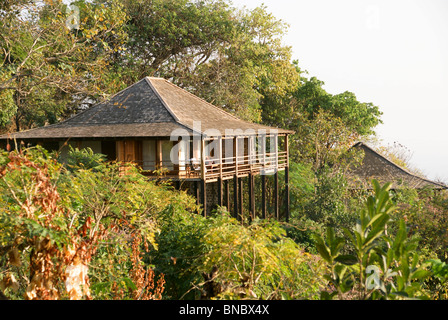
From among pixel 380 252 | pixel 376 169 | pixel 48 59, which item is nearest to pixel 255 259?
pixel 380 252

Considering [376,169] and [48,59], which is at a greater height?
[48,59]

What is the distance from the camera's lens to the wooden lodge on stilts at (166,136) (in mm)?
19906

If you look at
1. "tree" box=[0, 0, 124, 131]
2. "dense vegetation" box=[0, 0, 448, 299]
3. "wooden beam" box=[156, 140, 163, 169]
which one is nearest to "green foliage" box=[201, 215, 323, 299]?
"dense vegetation" box=[0, 0, 448, 299]

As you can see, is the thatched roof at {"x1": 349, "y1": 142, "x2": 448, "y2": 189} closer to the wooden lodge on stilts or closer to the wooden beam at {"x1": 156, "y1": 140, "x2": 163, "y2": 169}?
the wooden lodge on stilts

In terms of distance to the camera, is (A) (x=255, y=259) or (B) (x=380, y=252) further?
(A) (x=255, y=259)

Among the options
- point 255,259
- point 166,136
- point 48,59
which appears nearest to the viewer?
point 255,259

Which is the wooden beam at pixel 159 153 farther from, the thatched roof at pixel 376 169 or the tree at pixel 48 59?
the thatched roof at pixel 376 169

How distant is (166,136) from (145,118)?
311 cm

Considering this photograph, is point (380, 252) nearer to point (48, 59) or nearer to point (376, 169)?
point (48, 59)

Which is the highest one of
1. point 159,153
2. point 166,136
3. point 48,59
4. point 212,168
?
point 48,59

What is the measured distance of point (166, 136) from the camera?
19.3 meters

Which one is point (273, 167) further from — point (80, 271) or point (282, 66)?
point (80, 271)

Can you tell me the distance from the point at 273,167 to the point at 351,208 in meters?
5.50

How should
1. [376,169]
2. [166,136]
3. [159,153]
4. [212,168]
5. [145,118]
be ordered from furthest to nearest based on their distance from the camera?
[376,169] → [145,118] → [212,168] → [159,153] → [166,136]
